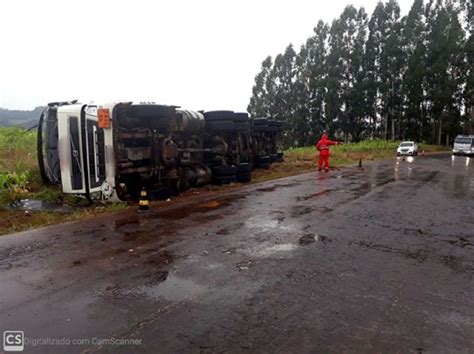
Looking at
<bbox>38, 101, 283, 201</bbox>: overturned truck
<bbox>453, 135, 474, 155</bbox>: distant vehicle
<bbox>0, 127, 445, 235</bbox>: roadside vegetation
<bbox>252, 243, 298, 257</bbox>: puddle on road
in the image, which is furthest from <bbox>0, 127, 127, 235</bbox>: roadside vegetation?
<bbox>453, 135, 474, 155</bbox>: distant vehicle

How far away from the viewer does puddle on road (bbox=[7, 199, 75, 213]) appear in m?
8.44

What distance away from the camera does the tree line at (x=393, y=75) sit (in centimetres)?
4438

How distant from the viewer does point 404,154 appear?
1258 inches

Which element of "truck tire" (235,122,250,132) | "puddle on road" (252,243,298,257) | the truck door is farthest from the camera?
"truck tire" (235,122,250,132)

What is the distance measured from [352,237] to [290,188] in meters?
5.61

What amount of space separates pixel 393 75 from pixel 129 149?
1719 inches

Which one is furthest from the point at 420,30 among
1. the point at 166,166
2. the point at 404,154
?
the point at 166,166

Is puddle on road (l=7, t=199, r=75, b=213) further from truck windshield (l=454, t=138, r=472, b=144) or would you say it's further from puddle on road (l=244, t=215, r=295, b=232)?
truck windshield (l=454, t=138, r=472, b=144)

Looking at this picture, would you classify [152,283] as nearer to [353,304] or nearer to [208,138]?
[353,304]

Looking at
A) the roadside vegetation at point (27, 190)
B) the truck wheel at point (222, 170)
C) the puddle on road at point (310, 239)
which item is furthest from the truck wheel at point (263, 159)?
the puddle on road at point (310, 239)

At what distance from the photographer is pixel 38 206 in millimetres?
8797

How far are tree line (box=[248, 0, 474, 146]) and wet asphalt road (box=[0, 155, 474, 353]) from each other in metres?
40.3

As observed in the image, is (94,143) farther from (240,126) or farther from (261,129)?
(261,129)

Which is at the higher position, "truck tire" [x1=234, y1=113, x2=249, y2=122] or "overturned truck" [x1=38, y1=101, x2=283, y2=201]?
"truck tire" [x1=234, y1=113, x2=249, y2=122]
